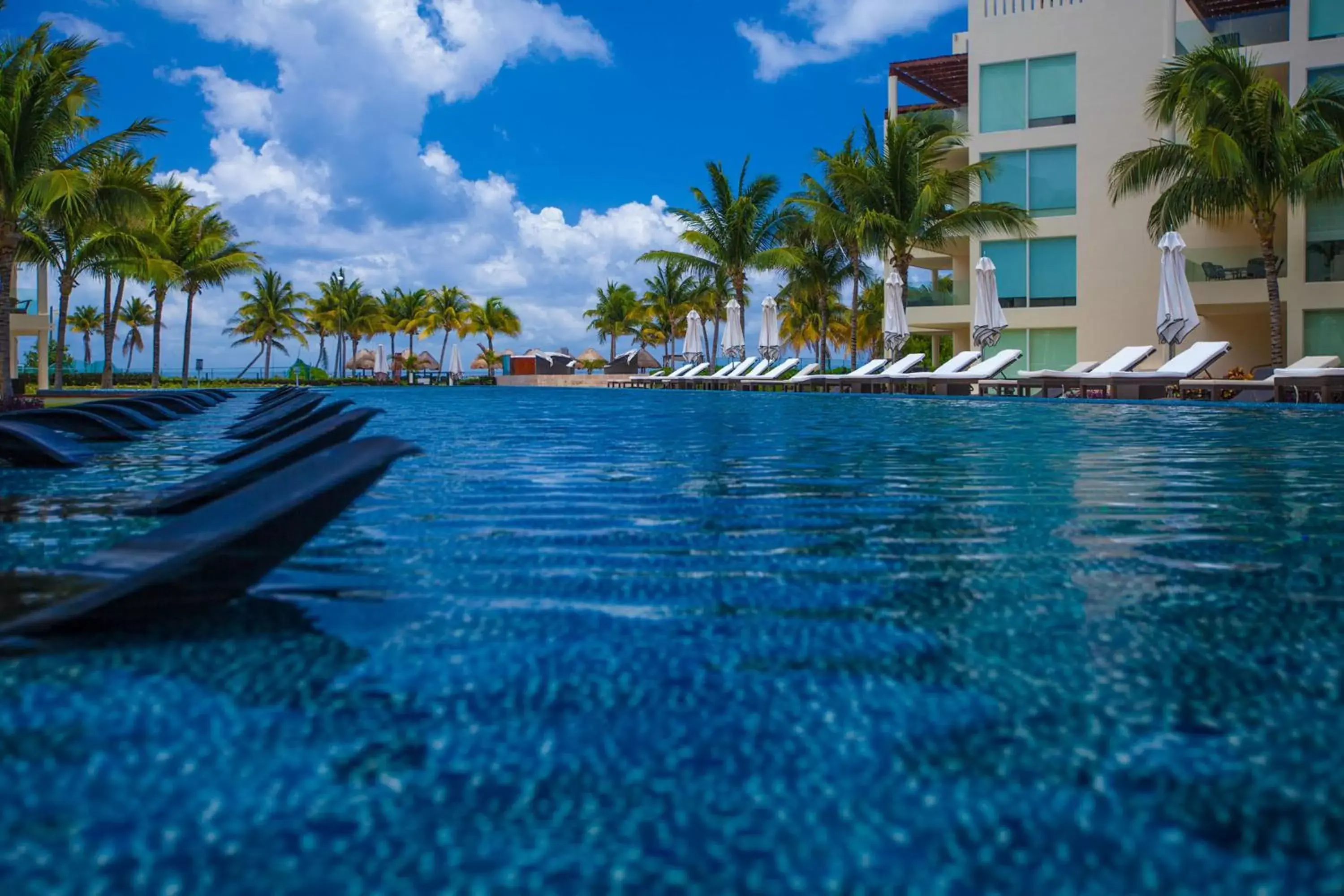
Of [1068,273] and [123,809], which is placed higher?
[1068,273]

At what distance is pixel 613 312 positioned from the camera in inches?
2287

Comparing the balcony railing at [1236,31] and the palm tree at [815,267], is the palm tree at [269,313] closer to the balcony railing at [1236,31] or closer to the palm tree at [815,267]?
the palm tree at [815,267]

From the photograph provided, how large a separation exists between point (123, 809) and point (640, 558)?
1739 millimetres

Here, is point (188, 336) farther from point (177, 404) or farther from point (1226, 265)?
point (1226, 265)

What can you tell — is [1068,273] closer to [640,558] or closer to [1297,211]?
[1297,211]

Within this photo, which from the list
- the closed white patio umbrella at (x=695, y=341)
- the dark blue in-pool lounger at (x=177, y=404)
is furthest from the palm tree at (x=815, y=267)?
the dark blue in-pool lounger at (x=177, y=404)

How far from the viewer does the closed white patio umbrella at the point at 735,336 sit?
32281 mm

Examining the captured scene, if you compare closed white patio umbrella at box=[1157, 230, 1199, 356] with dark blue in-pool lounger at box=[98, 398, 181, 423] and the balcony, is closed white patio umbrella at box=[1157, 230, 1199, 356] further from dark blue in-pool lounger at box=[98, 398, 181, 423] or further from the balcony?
dark blue in-pool lounger at box=[98, 398, 181, 423]

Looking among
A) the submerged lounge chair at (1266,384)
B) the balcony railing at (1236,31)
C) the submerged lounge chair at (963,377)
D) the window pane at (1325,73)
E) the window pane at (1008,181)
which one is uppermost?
the balcony railing at (1236,31)

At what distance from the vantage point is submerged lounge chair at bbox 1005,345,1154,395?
53.5 ft

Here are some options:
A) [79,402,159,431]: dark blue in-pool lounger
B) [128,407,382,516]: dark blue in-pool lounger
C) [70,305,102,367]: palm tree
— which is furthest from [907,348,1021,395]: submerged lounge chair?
[70,305,102,367]: palm tree

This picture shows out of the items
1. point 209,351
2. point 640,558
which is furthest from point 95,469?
point 209,351

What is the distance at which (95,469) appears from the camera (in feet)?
18.1

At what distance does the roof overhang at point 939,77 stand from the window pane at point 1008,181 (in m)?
2.08
